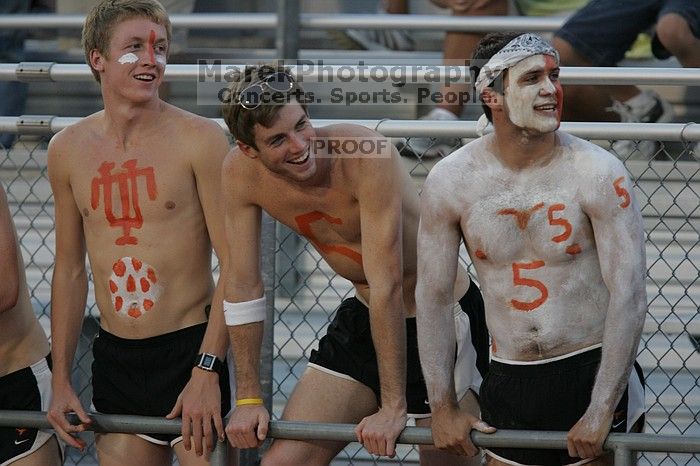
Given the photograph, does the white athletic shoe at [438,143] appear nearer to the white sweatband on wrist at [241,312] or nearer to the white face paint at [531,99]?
the white sweatband on wrist at [241,312]

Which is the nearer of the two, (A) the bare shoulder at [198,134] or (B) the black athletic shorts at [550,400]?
(B) the black athletic shorts at [550,400]

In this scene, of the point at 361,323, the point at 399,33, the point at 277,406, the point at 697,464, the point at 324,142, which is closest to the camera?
the point at 324,142

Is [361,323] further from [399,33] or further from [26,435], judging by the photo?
[399,33]

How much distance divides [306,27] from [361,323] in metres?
1.85

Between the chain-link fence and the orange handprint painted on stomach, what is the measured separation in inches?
32.2

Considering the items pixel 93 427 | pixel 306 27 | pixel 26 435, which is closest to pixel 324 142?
pixel 93 427

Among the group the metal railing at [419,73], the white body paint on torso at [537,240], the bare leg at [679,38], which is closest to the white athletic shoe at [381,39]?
the bare leg at [679,38]

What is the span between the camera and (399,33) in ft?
21.5

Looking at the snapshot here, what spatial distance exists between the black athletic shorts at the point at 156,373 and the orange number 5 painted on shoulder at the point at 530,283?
99 centimetres

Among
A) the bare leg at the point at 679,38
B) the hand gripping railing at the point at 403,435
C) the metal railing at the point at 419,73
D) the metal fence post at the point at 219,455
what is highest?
the bare leg at the point at 679,38

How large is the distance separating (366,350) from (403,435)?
538 millimetres

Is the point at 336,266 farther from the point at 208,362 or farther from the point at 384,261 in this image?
the point at 208,362

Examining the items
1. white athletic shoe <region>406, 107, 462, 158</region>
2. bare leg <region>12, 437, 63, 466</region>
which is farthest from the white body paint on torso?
white athletic shoe <region>406, 107, 462, 158</region>

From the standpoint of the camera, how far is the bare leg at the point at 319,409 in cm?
364
